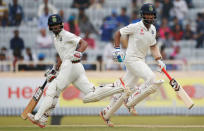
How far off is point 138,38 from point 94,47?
278 inches

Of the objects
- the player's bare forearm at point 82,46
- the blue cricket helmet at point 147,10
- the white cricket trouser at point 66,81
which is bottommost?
the white cricket trouser at point 66,81

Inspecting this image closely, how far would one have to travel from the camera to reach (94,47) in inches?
688

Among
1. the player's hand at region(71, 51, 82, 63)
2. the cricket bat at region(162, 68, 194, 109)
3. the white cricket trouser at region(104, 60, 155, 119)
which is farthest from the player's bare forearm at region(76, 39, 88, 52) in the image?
the cricket bat at region(162, 68, 194, 109)

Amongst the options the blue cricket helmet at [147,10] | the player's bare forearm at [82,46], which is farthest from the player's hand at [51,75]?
the blue cricket helmet at [147,10]

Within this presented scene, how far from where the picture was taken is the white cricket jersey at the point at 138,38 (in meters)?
10.4

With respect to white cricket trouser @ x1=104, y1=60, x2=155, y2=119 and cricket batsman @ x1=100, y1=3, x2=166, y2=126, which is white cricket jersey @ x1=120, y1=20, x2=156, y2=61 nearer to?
cricket batsman @ x1=100, y1=3, x2=166, y2=126

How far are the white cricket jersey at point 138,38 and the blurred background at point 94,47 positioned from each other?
12.0 ft

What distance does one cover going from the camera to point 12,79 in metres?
14.2

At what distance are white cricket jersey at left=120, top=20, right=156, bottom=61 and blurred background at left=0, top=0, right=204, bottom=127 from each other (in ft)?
12.0

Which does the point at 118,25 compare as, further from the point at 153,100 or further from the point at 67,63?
the point at 67,63

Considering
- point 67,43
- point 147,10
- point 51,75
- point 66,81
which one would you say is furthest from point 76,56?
point 147,10

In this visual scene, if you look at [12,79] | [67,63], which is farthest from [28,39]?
[67,63]

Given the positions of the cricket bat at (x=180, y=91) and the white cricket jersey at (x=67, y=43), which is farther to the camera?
the cricket bat at (x=180, y=91)

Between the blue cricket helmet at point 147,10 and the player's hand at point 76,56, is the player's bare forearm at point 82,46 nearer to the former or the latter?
the player's hand at point 76,56
